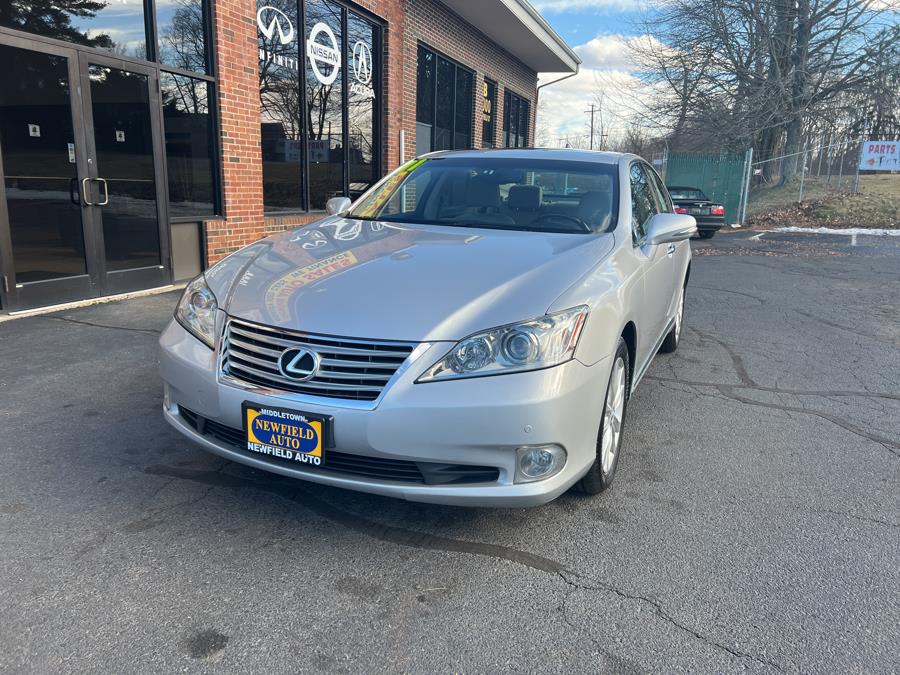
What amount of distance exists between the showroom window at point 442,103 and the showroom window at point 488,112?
0.91 m

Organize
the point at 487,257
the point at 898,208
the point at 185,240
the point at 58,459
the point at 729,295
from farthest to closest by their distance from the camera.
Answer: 1. the point at 898,208
2. the point at 729,295
3. the point at 185,240
4. the point at 58,459
5. the point at 487,257

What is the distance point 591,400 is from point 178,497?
1.85 m

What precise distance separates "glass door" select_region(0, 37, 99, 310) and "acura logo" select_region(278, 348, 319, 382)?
16.0 feet

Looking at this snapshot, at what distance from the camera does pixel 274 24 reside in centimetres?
910

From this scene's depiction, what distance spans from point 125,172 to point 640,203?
566cm

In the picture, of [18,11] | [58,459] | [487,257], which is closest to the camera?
[487,257]

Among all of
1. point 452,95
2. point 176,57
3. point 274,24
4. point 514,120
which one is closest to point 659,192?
point 176,57

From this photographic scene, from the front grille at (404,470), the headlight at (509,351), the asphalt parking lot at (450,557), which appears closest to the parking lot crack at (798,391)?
the asphalt parking lot at (450,557)

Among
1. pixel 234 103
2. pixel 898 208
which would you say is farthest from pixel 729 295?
pixel 898 208

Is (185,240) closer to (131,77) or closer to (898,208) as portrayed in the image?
(131,77)

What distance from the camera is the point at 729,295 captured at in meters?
8.98

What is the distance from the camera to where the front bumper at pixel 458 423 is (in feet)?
7.84

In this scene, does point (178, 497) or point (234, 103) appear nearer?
point (178, 497)

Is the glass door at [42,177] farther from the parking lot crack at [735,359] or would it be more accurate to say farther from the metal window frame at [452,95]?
the metal window frame at [452,95]
